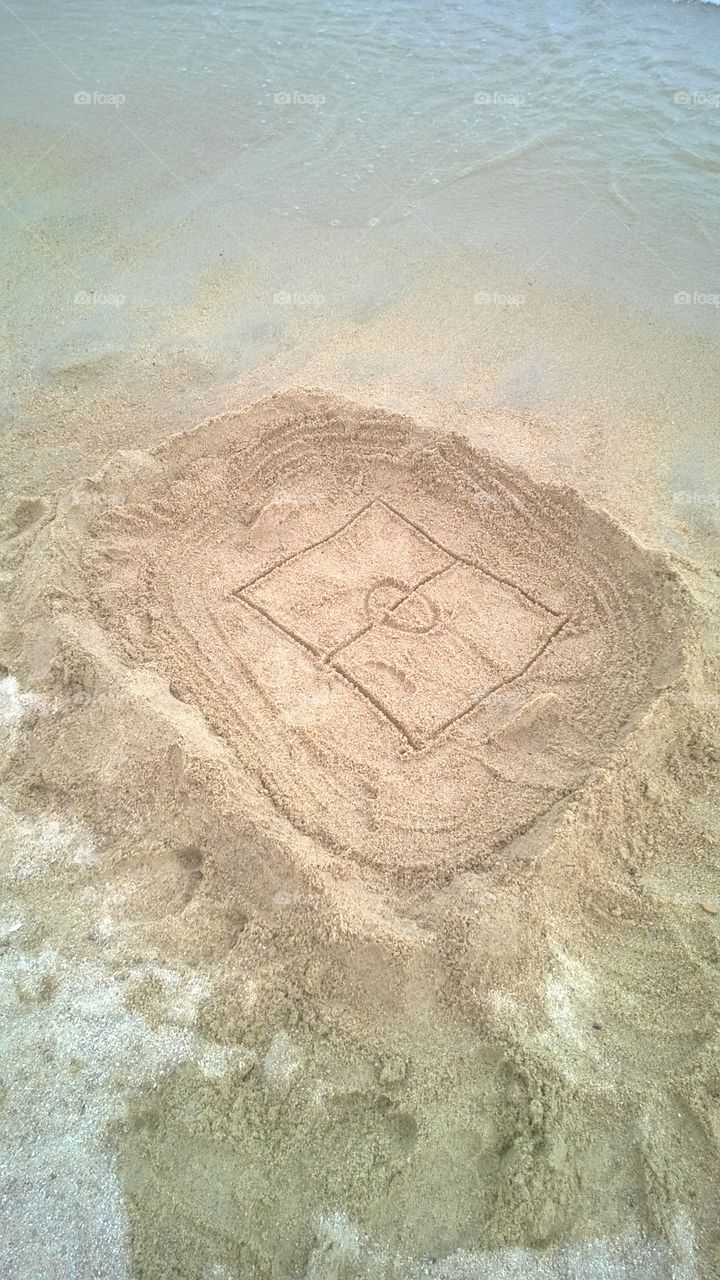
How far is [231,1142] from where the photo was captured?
2100 mm

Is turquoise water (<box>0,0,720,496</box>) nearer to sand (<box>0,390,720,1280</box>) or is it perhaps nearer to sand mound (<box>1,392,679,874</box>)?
sand mound (<box>1,392,679,874</box>)

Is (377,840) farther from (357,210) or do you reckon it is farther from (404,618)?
(357,210)

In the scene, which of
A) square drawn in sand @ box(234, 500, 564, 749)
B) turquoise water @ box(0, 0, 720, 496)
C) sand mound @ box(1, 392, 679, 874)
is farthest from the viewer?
turquoise water @ box(0, 0, 720, 496)

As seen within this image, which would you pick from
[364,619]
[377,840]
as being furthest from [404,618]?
[377,840]

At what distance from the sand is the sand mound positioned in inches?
0.5

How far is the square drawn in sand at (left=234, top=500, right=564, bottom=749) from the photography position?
10.6ft

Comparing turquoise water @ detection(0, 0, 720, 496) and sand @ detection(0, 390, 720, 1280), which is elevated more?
turquoise water @ detection(0, 0, 720, 496)

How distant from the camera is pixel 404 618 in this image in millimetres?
3496

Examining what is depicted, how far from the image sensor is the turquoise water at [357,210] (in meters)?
4.61

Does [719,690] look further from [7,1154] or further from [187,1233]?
[7,1154]

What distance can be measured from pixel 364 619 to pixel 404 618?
18cm

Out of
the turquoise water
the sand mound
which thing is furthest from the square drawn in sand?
the turquoise water

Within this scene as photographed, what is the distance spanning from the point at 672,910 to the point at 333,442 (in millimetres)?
A: 2731

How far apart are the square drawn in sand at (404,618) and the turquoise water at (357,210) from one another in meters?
1.25
